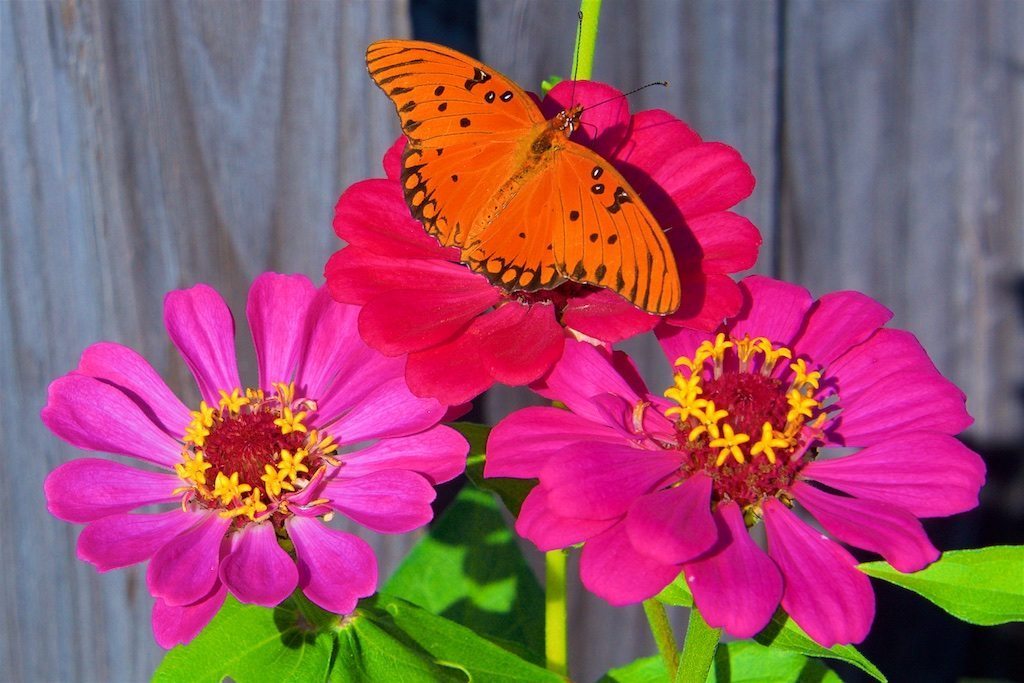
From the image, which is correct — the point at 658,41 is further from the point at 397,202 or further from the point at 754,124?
the point at 397,202

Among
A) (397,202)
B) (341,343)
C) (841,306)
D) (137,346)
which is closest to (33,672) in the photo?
(137,346)

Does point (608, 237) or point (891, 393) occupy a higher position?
point (608, 237)

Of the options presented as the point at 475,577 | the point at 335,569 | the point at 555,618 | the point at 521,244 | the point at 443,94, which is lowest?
the point at 475,577

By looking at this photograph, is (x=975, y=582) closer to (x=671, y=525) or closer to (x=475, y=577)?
(x=671, y=525)

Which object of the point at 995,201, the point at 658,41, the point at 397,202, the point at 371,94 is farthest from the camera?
the point at 995,201

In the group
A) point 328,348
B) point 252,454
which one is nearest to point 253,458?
point 252,454

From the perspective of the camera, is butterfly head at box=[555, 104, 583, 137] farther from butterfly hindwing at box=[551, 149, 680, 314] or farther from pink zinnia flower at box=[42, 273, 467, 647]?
pink zinnia flower at box=[42, 273, 467, 647]
